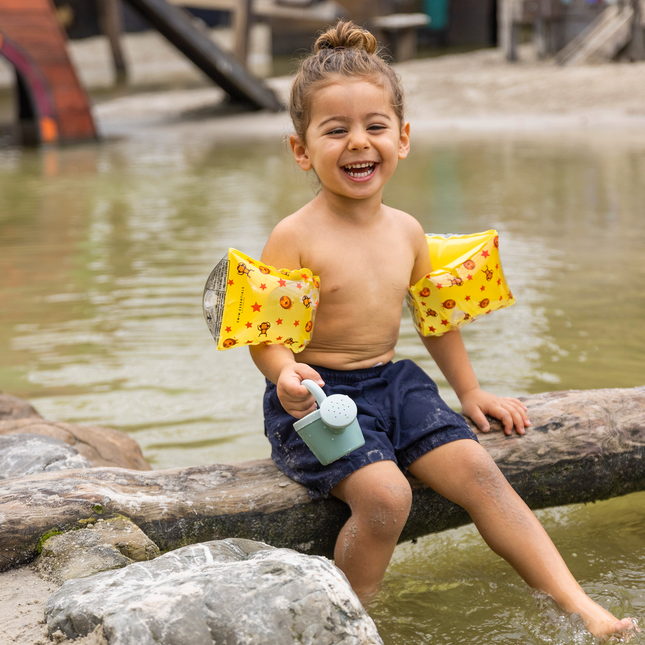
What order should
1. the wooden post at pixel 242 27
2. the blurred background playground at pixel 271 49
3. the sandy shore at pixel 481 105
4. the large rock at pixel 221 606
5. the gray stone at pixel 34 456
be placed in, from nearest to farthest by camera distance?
the large rock at pixel 221 606, the gray stone at pixel 34 456, the sandy shore at pixel 481 105, the blurred background playground at pixel 271 49, the wooden post at pixel 242 27

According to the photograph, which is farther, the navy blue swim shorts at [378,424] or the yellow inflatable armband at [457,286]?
the yellow inflatable armband at [457,286]

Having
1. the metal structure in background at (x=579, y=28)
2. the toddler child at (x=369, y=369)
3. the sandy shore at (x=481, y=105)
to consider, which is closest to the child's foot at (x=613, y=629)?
the toddler child at (x=369, y=369)

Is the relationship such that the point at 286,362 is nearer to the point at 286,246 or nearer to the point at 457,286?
the point at 286,246

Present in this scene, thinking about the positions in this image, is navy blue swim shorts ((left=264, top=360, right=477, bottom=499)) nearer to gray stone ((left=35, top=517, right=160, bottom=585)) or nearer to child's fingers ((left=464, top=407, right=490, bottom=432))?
child's fingers ((left=464, top=407, right=490, bottom=432))

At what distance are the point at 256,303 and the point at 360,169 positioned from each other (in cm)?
50

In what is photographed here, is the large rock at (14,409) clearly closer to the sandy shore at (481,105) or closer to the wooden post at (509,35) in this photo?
the sandy shore at (481,105)

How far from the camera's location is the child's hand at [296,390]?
6.70 ft

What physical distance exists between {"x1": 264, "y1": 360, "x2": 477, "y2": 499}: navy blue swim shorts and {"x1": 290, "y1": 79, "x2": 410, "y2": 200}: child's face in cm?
54

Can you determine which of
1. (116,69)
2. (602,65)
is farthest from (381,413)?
(116,69)

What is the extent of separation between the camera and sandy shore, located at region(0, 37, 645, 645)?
12.6 m

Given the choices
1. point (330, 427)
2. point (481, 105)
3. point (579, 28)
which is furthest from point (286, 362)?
point (579, 28)

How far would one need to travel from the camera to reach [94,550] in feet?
6.32

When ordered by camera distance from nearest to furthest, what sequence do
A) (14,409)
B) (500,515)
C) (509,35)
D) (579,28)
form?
(500,515) < (14,409) < (579,28) < (509,35)

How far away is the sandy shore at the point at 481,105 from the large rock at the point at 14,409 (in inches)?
307
